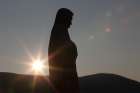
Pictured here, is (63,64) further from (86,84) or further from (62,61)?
(86,84)

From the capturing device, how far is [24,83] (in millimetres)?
49250

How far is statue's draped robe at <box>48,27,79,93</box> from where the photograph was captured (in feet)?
27.5

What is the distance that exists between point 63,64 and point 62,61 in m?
0.06

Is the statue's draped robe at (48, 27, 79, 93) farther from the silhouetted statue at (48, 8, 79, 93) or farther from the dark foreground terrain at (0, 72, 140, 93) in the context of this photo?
the dark foreground terrain at (0, 72, 140, 93)

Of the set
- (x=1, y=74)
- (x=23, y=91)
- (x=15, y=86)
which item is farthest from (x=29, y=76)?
(x=23, y=91)

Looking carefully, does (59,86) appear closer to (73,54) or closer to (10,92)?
(73,54)

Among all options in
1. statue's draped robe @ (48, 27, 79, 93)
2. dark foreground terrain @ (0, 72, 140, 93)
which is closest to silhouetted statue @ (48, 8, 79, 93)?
statue's draped robe @ (48, 27, 79, 93)

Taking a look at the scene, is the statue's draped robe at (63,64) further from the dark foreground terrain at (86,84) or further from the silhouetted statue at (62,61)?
the dark foreground terrain at (86,84)

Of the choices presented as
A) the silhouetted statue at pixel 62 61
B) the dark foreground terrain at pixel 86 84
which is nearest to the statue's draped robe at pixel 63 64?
the silhouetted statue at pixel 62 61

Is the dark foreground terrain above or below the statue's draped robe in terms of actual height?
above

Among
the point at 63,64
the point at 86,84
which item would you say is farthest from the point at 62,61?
the point at 86,84

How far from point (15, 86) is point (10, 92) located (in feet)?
15.8

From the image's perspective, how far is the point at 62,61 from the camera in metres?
8.50

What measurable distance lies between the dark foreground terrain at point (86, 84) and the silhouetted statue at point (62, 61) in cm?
3482
